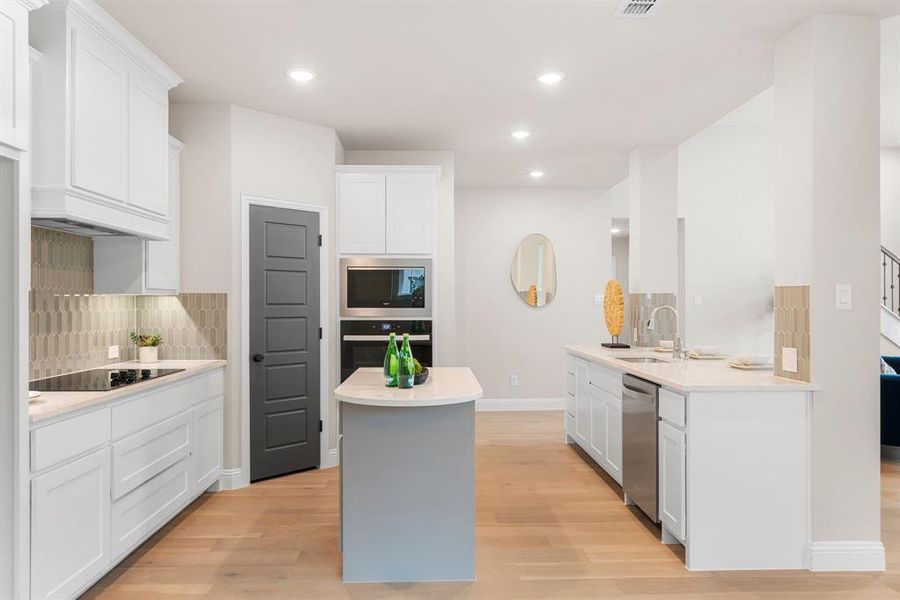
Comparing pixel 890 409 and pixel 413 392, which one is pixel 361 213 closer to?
pixel 413 392

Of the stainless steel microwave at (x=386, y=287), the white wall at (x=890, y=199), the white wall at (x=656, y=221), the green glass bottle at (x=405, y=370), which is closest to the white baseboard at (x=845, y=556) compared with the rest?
the green glass bottle at (x=405, y=370)

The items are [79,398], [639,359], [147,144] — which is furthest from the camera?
[639,359]

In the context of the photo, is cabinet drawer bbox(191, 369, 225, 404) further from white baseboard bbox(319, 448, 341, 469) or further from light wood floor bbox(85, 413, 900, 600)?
white baseboard bbox(319, 448, 341, 469)

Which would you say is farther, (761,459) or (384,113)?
(384,113)

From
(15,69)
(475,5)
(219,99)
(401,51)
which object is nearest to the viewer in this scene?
(15,69)

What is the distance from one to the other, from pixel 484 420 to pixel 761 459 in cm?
384

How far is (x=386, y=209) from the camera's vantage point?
473 cm

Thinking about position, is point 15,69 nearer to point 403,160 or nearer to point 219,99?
point 219,99

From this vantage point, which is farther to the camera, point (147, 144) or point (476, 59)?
point (476, 59)

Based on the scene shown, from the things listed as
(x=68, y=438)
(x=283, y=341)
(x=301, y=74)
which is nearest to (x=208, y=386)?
(x=283, y=341)

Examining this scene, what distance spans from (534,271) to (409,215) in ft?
8.66

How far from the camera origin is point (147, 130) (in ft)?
10.5

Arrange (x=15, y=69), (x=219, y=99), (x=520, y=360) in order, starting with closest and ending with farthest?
(x=15, y=69) → (x=219, y=99) → (x=520, y=360)

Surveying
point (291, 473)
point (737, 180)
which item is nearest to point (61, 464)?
point (291, 473)
